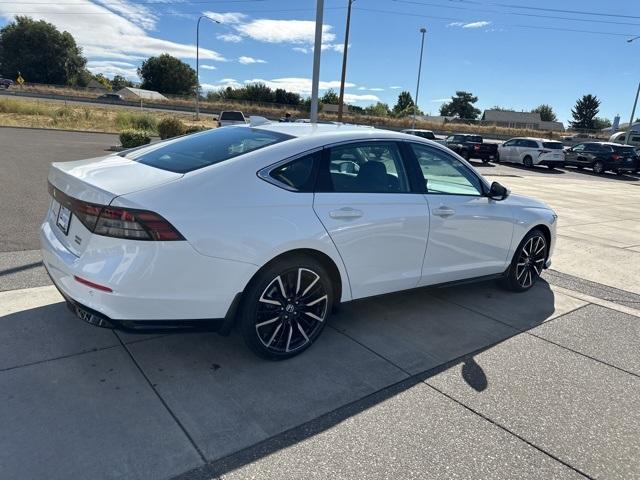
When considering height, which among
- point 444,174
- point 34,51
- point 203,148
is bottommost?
point 444,174

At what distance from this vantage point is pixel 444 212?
4.19m

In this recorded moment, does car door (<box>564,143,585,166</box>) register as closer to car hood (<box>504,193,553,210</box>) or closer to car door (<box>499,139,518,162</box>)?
car door (<box>499,139,518,162</box>)

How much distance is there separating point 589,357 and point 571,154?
29.3 meters

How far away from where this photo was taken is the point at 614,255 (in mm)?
7383

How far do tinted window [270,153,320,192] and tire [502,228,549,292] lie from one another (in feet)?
8.88

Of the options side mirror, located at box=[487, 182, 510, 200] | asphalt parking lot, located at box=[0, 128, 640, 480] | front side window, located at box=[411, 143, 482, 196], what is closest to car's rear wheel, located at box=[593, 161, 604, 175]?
asphalt parking lot, located at box=[0, 128, 640, 480]

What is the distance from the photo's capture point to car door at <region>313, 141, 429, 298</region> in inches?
139

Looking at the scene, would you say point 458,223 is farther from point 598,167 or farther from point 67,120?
point 67,120

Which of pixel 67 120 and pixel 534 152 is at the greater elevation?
pixel 534 152

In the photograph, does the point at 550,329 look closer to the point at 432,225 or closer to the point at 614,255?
the point at 432,225

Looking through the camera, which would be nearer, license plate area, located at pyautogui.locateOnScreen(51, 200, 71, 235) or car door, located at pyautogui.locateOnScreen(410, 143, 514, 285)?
license plate area, located at pyautogui.locateOnScreen(51, 200, 71, 235)

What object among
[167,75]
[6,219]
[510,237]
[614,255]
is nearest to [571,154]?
[614,255]

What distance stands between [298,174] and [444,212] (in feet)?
4.79

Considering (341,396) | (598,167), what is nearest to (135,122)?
(598,167)
